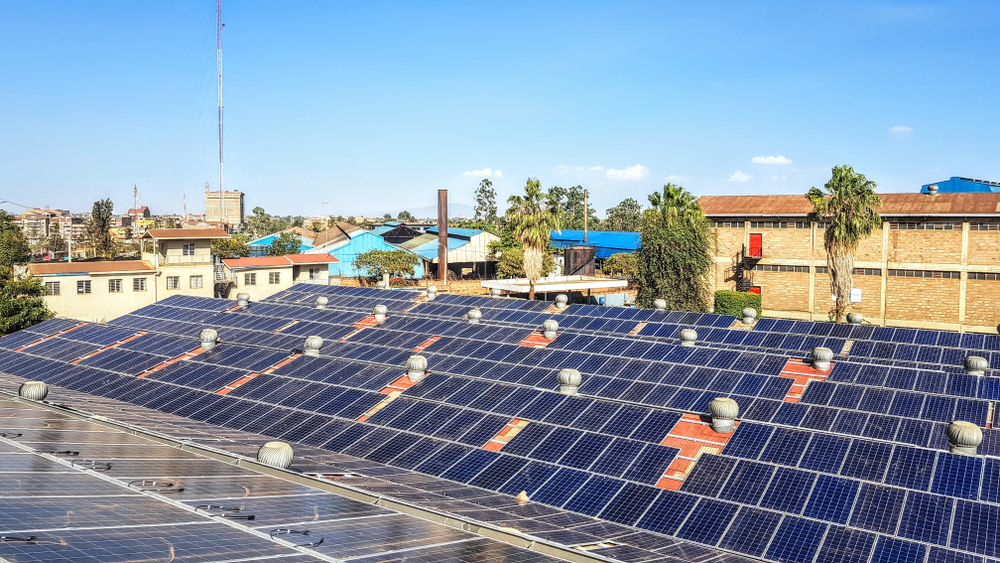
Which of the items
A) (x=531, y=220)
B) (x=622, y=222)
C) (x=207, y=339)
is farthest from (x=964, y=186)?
(x=622, y=222)

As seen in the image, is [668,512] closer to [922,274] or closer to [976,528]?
[976,528]

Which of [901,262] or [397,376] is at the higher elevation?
[901,262]

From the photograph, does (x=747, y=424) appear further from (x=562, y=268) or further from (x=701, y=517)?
(x=562, y=268)

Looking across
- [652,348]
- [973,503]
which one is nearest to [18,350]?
[652,348]

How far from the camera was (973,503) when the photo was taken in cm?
1566

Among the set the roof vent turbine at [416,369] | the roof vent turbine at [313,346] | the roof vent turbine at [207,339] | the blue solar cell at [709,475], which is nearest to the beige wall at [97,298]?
the roof vent turbine at [207,339]

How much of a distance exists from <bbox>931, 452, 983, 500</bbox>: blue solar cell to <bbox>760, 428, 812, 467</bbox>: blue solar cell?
122 inches

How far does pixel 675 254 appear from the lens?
58906 mm

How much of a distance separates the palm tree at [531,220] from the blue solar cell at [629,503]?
142ft

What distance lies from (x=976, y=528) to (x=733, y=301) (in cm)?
4759

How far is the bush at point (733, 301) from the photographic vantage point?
6106cm

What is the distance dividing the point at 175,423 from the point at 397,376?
787 centimetres

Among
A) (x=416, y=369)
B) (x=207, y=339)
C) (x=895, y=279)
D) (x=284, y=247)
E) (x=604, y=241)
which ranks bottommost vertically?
(x=416, y=369)

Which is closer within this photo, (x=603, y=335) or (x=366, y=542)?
(x=366, y=542)
